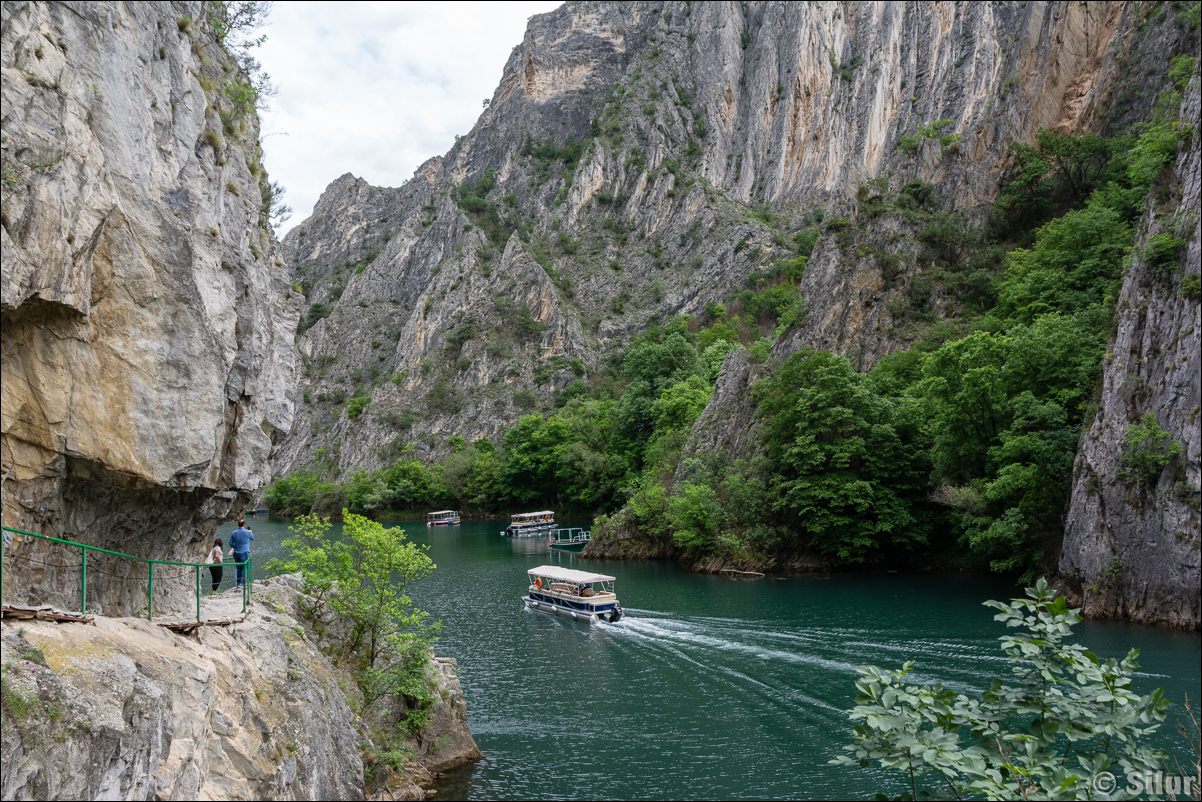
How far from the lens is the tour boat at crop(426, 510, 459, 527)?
284ft

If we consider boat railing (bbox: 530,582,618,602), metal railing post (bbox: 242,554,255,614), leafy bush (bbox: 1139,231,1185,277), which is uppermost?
leafy bush (bbox: 1139,231,1185,277)

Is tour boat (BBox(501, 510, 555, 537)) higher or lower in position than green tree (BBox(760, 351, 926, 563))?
lower

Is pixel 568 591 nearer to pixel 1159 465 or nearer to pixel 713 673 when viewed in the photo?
pixel 713 673

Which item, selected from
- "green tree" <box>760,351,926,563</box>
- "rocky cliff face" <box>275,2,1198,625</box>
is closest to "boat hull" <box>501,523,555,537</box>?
"rocky cliff face" <box>275,2,1198,625</box>

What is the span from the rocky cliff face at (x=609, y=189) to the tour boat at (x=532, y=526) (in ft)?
101

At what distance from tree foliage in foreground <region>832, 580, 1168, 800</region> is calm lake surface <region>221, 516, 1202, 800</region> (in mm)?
12197

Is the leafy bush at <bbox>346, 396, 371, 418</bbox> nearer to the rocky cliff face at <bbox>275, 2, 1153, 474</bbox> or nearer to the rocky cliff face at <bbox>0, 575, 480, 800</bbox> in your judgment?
the rocky cliff face at <bbox>275, 2, 1153, 474</bbox>

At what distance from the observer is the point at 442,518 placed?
89.4m

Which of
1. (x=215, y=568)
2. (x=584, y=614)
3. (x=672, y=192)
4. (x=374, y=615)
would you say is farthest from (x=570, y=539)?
(x=672, y=192)

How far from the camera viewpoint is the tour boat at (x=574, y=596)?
113ft

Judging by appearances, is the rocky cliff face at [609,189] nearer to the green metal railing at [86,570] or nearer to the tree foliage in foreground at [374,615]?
the tree foliage in foreground at [374,615]

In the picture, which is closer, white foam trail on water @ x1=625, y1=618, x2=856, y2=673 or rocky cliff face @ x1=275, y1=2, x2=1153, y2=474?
white foam trail on water @ x1=625, y1=618, x2=856, y2=673

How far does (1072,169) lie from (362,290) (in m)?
120

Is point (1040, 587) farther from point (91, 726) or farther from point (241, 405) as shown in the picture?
point (241, 405)
